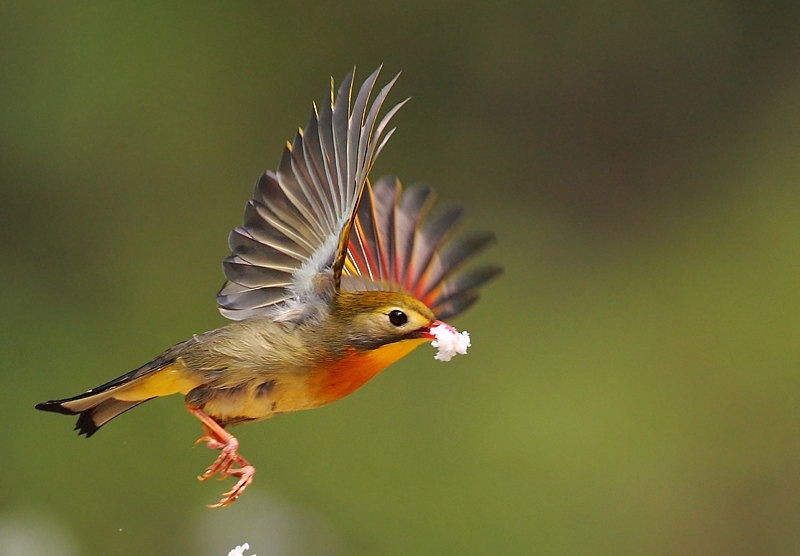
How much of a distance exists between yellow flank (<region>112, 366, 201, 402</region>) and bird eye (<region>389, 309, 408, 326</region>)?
32cm

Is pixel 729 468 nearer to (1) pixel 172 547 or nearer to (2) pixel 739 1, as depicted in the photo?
Result: (1) pixel 172 547

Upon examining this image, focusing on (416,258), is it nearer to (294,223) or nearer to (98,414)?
(294,223)

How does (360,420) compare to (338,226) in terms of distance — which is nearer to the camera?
(338,226)

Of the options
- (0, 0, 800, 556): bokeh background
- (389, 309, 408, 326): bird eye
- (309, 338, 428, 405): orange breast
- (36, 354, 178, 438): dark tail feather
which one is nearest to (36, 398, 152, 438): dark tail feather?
(36, 354, 178, 438): dark tail feather

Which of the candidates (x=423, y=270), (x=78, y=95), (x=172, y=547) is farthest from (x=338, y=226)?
(x=78, y=95)

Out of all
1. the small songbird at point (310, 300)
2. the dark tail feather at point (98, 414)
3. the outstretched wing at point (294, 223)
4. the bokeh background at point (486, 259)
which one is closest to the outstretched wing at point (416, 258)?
the small songbird at point (310, 300)

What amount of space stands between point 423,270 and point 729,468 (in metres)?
2.09

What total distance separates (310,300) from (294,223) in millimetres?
120

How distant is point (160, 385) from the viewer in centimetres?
182

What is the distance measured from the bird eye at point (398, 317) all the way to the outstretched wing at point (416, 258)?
235mm

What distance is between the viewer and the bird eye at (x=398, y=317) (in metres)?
1.67

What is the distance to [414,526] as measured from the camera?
3.21m

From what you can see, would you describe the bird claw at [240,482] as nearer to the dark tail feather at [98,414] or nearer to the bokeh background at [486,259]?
the dark tail feather at [98,414]

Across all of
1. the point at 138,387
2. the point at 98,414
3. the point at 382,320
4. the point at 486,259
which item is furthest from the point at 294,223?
the point at 486,259
